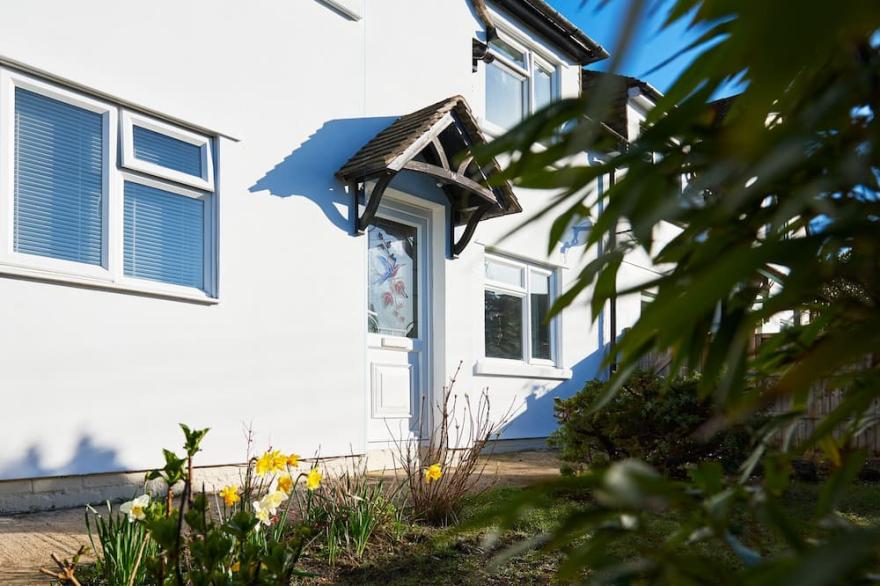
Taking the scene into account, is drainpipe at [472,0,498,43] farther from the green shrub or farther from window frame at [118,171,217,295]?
the green shrub

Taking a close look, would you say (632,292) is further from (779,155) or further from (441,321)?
(441,321)

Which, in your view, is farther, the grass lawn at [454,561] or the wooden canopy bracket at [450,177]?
the wooden canopy bracket at [450,177]

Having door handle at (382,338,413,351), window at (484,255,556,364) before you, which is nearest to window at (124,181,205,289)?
door handle at (382,338,413,351)

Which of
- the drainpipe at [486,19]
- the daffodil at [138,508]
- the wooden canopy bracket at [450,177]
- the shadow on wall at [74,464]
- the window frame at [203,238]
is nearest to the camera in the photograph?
the daffodil at [138,508]

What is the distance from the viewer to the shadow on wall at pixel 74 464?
4006 millimetres

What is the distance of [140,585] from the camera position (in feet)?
8.10

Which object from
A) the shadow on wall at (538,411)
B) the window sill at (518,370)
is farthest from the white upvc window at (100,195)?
the shadow on wall at (538,411)

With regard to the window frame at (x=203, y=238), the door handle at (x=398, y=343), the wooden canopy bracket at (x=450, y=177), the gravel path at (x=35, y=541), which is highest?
the wooden canopy bracket at (x=450, y=177)

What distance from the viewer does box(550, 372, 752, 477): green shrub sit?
184 inches

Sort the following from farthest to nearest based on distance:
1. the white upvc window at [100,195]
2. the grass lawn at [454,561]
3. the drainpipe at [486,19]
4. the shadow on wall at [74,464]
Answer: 1. the drainpipe at [486,19]
2. the white upvc window at [100,195]
3. the shadow on wall at [74,464]
4. the grass lawn at [454,561]

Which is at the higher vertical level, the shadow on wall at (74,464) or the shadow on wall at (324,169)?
the shadow on wall at (324,169)

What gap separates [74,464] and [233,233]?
1.83 m

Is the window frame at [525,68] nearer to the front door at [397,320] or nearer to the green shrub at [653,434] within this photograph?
the front door at [397,320]

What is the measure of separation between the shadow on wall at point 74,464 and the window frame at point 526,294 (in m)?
4.27
